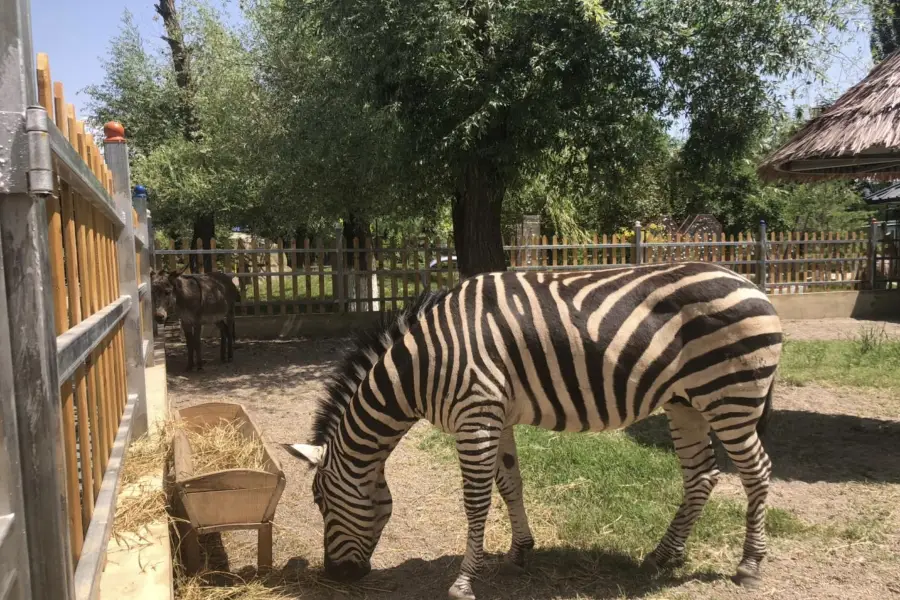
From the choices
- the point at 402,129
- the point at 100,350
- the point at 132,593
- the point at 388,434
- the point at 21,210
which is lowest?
the point at 132,593

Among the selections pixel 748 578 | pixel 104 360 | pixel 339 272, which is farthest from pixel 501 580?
pixel 339 272

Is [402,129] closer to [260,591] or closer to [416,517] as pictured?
[416,517]

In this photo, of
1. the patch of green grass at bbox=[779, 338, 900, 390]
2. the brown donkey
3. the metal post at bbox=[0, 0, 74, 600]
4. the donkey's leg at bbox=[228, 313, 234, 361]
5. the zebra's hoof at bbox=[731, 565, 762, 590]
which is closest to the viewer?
the metal post at bbox=[0, 0, 74, 600]

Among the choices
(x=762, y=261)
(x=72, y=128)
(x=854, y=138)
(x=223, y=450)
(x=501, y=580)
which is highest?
(x=854, y=138)

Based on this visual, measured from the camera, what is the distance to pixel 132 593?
2.44 metres

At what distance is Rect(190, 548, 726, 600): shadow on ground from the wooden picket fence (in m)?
7.94

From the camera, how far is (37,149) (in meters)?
1.37

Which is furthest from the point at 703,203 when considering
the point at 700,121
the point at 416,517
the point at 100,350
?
the point at 100,350

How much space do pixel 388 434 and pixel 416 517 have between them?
142 centimetres

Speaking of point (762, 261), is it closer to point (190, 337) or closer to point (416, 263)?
point (416, 263)

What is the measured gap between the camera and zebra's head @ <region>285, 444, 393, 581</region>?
3.56 metres

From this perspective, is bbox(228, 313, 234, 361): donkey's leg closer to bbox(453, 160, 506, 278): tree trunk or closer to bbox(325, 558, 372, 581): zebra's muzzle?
bbox(453, 160, 506, 278): tree trunk

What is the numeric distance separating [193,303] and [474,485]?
7.53 meters

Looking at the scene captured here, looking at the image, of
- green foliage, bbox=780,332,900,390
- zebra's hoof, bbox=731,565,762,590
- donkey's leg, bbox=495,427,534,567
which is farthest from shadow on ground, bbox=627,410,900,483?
donkey's leg, bbox=495,427,534,567
